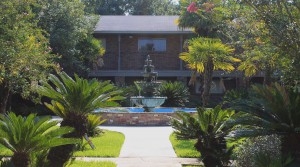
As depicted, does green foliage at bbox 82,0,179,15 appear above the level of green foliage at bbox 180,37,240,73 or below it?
above

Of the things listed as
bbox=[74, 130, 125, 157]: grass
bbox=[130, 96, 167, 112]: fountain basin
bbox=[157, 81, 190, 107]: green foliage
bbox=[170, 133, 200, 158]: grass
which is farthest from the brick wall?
bbox=[170, 133, 200, 158]: grass

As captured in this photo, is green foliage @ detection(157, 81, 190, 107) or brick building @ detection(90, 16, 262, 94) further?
brick building @ detection(90, 16, 262, 94)

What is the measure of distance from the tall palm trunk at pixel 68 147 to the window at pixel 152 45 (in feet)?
71.3

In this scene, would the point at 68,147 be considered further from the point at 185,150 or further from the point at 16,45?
the point at 16,45

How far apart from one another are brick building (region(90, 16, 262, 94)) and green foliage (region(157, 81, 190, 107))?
3.09m

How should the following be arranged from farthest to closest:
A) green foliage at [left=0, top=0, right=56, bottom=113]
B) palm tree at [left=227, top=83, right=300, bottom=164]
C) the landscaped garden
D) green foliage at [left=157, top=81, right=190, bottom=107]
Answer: green foliage at [left=157, top=81, right=190, bottom=107] → green foliage at [left=0, top=0, right=56, bottom=113] → palm tree at [left=227, top=83, right=300, bottom=164] → the landscaped garden

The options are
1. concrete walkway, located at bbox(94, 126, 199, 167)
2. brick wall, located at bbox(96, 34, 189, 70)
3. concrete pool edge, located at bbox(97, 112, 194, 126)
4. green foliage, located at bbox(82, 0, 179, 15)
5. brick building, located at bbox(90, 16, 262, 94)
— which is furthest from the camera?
green foliage, located at bbox(82, 0, 179, 15)

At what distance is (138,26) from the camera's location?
3250 cm

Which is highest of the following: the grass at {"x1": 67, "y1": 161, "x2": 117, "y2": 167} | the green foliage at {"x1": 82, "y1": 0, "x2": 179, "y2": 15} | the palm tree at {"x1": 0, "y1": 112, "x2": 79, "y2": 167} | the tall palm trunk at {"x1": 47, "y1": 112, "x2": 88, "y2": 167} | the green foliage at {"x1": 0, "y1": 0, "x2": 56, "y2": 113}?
the green foliage at {"x1": 82, "y1": 0, "x2": 179, "y2": 15}

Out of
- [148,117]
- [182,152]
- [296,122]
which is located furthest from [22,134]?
[148,117]

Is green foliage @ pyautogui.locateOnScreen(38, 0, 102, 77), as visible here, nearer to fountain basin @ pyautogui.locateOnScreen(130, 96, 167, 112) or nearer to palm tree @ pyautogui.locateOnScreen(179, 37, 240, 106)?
fountain basin @ pyautogui.locateOnScreen(130, 96, 167, 112)

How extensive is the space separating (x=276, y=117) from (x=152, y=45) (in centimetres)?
2321

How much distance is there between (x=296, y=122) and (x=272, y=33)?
184cm

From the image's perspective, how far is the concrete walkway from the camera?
455 inches
